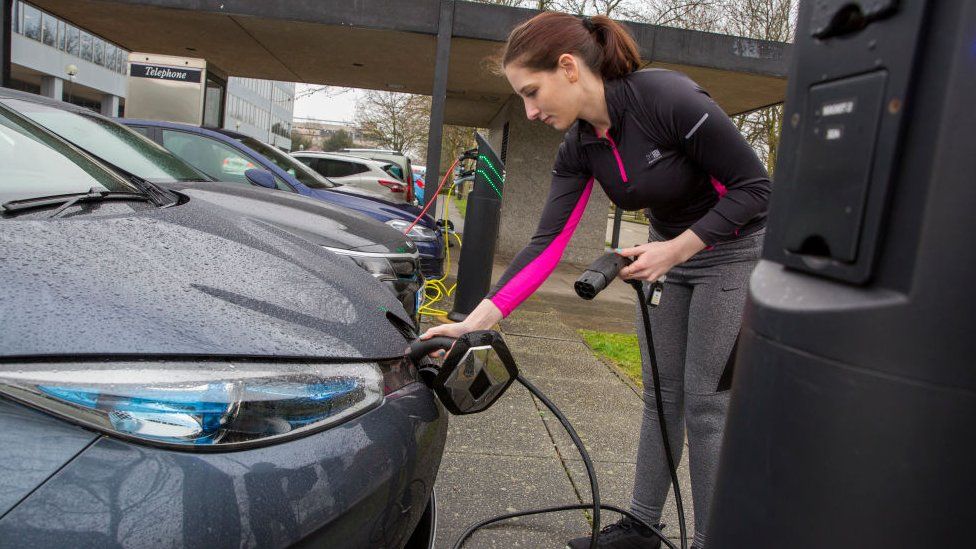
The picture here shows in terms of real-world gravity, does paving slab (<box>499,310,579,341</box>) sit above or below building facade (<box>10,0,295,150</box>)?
below

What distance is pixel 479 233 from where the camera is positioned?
6184 millimetres

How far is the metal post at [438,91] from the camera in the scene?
7.96 meters

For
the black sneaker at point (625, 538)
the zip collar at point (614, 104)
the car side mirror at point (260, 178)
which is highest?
the zip collar at point (614, 104)

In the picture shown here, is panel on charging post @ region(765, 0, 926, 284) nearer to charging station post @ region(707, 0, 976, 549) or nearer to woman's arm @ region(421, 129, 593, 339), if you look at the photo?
charging station post @ region(707, 0, 976, 549)

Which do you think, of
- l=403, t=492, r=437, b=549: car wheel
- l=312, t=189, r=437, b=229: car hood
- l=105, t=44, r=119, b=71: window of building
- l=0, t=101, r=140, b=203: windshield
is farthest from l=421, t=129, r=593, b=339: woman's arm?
l=105, t=44, r=119, b=71: window of building

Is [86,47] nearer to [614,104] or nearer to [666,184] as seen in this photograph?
[614,104]

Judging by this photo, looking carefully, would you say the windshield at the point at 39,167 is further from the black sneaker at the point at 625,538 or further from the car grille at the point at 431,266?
the car grille at the point at 431,266

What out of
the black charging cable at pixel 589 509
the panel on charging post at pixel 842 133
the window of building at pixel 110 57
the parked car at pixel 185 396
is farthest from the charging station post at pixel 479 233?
the window of building at pixel 110 57

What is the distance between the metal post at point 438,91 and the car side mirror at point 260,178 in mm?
2312

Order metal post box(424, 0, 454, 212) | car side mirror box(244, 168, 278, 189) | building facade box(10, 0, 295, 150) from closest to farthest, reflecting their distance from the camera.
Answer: car side mirror box(244, 168, 278, 189) < metal post box(424, 0, 454, 212) < building facade box(10, 0, 295, 150)

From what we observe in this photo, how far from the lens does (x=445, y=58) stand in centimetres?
800

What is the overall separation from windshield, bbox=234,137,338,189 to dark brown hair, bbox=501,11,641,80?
4.61 meters

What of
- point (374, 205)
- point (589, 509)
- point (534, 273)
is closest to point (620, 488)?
point (589, 509)

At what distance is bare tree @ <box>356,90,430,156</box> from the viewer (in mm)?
36656
